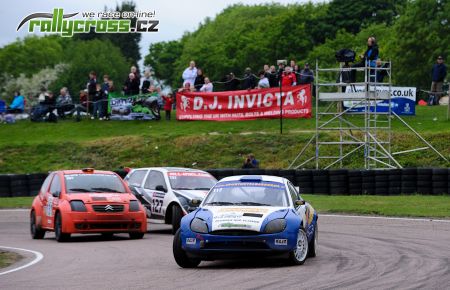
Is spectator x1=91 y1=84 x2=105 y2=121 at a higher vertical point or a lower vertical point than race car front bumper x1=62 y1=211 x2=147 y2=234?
higher

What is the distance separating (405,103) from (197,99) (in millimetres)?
7704

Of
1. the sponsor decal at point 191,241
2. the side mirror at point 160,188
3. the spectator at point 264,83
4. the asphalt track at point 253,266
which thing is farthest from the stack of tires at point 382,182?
the sponsor decal at point 191,241

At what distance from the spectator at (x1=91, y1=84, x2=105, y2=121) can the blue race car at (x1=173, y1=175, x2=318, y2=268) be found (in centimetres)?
2676

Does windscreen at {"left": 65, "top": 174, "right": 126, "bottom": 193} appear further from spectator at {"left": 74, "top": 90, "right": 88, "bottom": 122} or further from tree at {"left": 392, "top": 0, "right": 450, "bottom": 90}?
tree at {"left": 392, "top": 0, "right": 450, "bottom": 90}

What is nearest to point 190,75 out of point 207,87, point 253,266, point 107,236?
point 207,87

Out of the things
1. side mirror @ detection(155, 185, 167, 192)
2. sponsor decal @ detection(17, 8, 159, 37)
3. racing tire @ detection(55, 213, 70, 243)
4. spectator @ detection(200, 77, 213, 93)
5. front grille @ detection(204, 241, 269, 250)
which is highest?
sponsor decal @ detection(17, 8, 159, 37)

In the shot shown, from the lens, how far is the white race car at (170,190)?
20797mm

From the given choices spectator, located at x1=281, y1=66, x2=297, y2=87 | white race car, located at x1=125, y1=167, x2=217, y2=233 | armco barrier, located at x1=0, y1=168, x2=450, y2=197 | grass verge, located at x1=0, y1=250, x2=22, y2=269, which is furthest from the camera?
spectator, located at x1=281, y1=66, x2=297, y2=87

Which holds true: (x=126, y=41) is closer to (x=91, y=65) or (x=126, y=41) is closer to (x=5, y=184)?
(x=91, y=65)

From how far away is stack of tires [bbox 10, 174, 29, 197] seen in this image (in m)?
32.2

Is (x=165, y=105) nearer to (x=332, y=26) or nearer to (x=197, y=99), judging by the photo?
(x=197, y=99)

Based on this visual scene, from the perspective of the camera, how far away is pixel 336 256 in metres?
15.2

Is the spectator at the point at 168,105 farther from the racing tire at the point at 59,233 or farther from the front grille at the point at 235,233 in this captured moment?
the front grille at the point at 235,233

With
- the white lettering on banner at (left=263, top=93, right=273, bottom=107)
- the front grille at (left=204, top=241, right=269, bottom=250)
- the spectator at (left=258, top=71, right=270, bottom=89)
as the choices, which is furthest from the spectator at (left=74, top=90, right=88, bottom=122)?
the front grille at (left=204, top=241, right=269, bottom=250)
